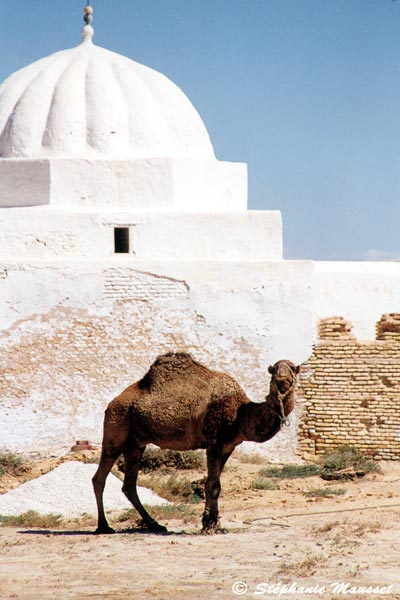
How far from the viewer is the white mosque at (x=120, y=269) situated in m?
16.9

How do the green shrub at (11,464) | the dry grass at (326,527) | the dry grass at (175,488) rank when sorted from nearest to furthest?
1. the dry grass at (326,527)
2. the dry grass at (175,488)
3. the green shrub at (11,464)

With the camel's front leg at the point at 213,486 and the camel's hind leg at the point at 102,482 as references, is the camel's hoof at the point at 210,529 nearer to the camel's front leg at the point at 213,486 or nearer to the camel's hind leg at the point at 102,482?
the camel's front leg at the point at 213,486

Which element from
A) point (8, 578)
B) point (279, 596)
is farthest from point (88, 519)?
point (279, 596)

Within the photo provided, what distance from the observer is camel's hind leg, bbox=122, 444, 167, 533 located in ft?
36.4

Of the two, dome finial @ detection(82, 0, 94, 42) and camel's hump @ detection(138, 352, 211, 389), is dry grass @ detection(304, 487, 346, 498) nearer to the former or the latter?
camel's hump @ detection(138, 352, 211, 389)

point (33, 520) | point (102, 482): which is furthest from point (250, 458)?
point (102, 482)

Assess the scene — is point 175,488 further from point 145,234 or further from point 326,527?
point 145,234

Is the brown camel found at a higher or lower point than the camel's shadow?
higher

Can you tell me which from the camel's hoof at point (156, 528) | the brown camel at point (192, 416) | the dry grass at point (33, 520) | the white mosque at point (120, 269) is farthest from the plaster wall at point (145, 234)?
the camel's hoof at point (156, 528)

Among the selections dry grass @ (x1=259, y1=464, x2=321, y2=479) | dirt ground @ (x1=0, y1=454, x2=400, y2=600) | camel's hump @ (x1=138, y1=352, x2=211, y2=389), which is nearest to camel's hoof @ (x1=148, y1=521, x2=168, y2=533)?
dirt ground @ (x1=0, y1=454, x2=400, y2=600)

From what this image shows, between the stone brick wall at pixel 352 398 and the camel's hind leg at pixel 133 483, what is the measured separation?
6455 millimetres

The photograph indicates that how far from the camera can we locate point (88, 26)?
2005 cm

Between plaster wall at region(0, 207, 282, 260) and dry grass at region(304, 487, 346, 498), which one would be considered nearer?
dry grass at region(304, 487, 346, 498)

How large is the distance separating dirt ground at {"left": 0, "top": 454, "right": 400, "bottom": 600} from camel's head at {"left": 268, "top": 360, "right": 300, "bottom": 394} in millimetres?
1319
